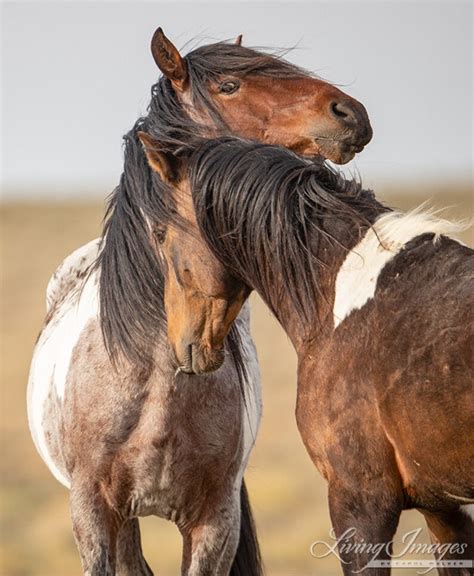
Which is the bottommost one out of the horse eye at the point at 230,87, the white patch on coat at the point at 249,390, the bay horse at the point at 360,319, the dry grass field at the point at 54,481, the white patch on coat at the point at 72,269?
the bay horse at the point at 360,319

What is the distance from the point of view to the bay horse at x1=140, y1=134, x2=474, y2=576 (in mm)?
3424

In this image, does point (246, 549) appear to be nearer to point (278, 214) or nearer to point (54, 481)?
point (278, 214)

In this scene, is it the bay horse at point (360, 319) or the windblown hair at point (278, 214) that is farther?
the windblown hair at point (278, 214)

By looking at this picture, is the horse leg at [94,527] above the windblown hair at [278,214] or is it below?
below

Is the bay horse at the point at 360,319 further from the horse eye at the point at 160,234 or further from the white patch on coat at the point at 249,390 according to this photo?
the white patch on coat at the point at 249,390

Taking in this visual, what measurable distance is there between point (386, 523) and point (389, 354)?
561mm

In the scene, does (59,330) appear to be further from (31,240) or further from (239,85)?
(31,240)

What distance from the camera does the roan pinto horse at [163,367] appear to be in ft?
16.0

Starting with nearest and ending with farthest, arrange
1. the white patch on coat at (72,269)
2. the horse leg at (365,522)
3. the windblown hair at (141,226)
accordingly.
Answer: the horse leg at (365,522) < the windblown hair at (141,226) < the white patch on coat at (72,269)

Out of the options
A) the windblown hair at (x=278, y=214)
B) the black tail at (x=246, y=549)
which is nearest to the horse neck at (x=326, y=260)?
the windblown hair at (x=278, y=214)

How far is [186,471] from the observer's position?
4.96 meters

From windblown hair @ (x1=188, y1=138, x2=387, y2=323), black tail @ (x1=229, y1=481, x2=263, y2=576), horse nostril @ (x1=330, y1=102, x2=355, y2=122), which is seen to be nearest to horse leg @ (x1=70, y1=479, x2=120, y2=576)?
black tail @ (x1=229, y1=481, x2=263, y2=576)

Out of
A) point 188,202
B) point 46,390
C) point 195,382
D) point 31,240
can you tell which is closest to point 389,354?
point 188,202

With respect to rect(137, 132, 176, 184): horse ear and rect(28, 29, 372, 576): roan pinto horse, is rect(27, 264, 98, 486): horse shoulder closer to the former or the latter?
rect(28, 29, 372, 576): roan pinto horse
